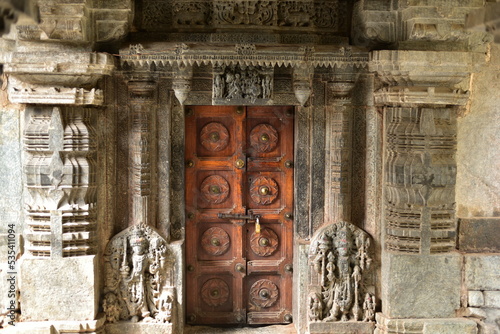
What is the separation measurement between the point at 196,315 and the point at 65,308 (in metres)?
1.32

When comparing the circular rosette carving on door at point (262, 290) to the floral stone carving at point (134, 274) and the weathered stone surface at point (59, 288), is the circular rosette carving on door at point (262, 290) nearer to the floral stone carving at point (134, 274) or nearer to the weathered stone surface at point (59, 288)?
the floral stone carving at point (134, 274)

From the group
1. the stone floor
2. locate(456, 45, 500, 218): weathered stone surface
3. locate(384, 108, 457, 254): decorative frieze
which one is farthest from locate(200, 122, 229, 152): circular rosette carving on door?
locate(456, 45, 500, 218): weathered stone surface

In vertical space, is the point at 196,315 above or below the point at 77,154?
below

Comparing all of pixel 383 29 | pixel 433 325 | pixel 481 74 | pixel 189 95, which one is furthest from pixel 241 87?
pixel 433 325

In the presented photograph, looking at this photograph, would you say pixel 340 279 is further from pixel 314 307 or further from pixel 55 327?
pixel 55 327

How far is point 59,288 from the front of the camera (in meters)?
5.38

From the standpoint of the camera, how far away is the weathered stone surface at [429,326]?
18.1 feet

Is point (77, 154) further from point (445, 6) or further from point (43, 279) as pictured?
point (445, 6)

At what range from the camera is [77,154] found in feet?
17.5

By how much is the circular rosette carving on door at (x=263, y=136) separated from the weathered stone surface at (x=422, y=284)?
5.06 feet

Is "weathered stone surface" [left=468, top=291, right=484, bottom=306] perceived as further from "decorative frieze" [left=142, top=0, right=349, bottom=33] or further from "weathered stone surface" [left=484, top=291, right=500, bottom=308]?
"decorative frieze" [left=142, top=0, right=349, bottom=33]

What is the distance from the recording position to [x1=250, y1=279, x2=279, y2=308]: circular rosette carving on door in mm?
6090

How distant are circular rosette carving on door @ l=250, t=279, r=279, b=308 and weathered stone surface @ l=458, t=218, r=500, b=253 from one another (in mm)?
1876

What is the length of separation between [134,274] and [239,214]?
3.85 feet
